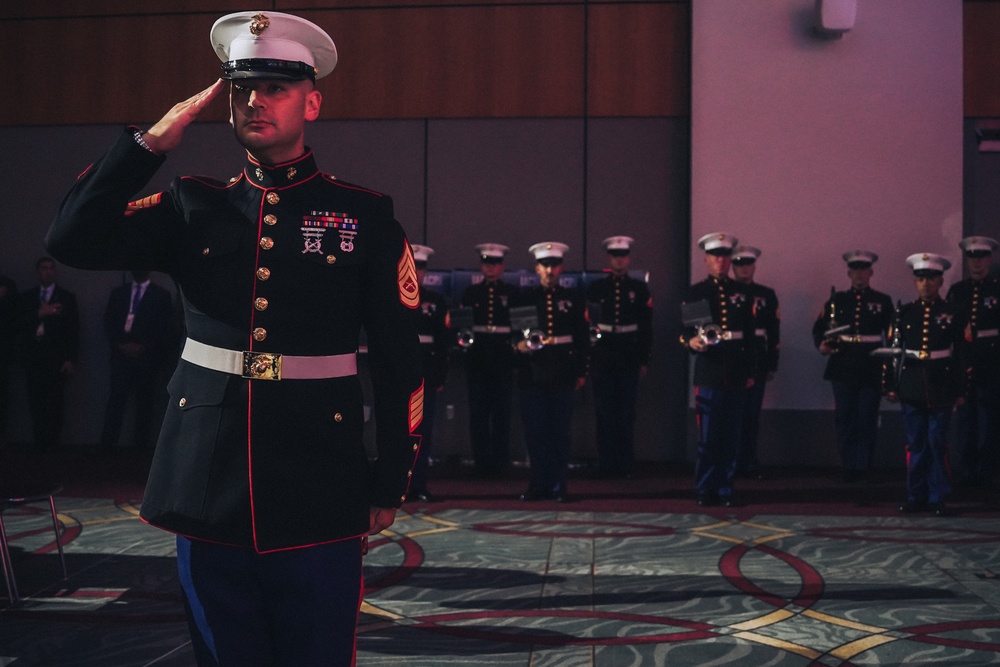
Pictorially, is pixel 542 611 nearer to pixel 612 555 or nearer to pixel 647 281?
pixel 612 555

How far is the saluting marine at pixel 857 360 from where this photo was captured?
7965mm

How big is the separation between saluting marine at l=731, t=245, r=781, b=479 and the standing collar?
6659 millimetres

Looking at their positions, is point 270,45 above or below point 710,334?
above

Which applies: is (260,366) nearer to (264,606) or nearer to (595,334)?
(264,606)

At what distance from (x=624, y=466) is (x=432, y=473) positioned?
5.28 feet

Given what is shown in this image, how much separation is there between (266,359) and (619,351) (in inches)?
264

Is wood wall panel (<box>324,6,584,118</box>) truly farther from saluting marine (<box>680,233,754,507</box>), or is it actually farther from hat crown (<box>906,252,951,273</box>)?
hat crown (<box>906,252,951,273</box>)

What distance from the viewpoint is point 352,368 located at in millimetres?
1880

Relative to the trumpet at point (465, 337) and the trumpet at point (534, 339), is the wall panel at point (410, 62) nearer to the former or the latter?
the trumpet at point (465, 337)

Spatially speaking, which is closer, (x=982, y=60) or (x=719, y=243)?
(x=719, y=243)

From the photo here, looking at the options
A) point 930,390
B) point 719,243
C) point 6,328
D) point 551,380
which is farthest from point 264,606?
point 6,328

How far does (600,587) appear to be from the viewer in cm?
444

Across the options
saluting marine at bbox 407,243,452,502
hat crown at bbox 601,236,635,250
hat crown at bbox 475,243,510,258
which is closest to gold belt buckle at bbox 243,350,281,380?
saluting marine at bbox 407,243,452,502

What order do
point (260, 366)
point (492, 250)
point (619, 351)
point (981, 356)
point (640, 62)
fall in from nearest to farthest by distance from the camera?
point (260, 366) < point (981, 356) < point (492, 250) < point (619, 351) < point (640, 62)
